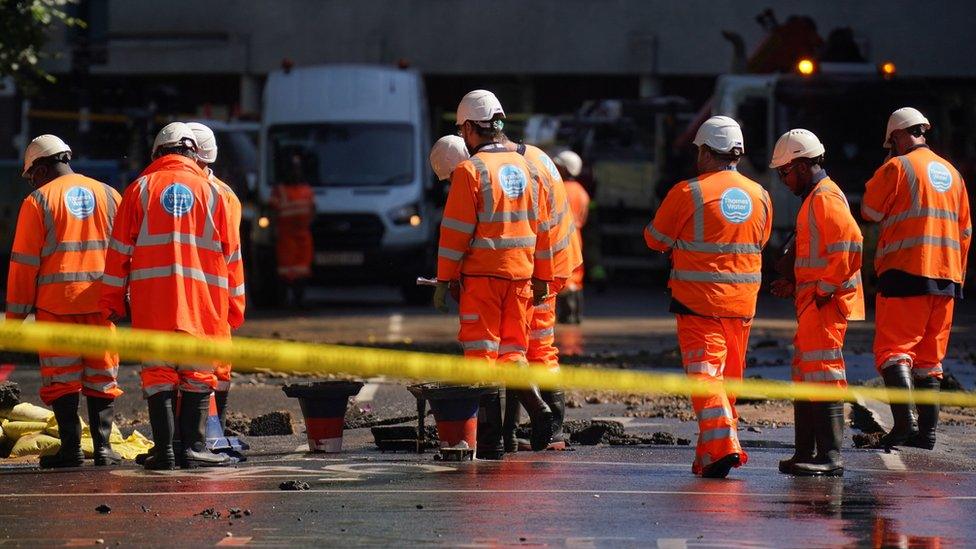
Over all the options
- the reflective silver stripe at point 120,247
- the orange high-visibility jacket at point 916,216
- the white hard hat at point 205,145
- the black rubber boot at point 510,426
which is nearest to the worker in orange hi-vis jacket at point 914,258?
the orange high-visibility jacket at point 916,216

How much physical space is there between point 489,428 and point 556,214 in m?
1.32

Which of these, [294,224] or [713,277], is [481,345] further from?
[294,224]

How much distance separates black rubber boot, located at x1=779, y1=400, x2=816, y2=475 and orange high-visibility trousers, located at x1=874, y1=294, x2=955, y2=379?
1.41 m

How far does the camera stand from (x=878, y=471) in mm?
10258

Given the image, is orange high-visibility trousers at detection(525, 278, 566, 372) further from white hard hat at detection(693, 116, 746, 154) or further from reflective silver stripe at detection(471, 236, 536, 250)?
white hard hat at detection(693, 116, 746, 154)

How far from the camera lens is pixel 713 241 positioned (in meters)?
10.0

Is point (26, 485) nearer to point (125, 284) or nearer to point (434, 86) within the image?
point (125, 284)

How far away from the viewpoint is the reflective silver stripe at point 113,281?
1012 cm

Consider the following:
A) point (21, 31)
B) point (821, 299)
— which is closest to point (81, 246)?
point (821, 299)

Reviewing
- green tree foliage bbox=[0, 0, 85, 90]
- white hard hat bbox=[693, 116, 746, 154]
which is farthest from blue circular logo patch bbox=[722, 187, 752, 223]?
green tree foliage bbox=[0, 0, 85, 90]

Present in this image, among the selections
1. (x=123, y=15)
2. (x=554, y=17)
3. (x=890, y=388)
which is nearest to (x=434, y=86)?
(x=554, y=17)

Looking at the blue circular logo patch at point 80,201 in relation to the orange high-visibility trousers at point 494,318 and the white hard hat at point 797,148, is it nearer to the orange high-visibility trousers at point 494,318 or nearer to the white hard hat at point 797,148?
the orange high-visibility trousers at point 494,318

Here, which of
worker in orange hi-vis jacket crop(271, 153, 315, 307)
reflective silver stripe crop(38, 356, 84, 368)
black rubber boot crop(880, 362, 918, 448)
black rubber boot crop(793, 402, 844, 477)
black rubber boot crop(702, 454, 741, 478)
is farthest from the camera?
worker in orange hi-vis jacket crop(271, 153, 315, 307)

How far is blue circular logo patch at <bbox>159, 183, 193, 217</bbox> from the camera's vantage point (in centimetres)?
1020
